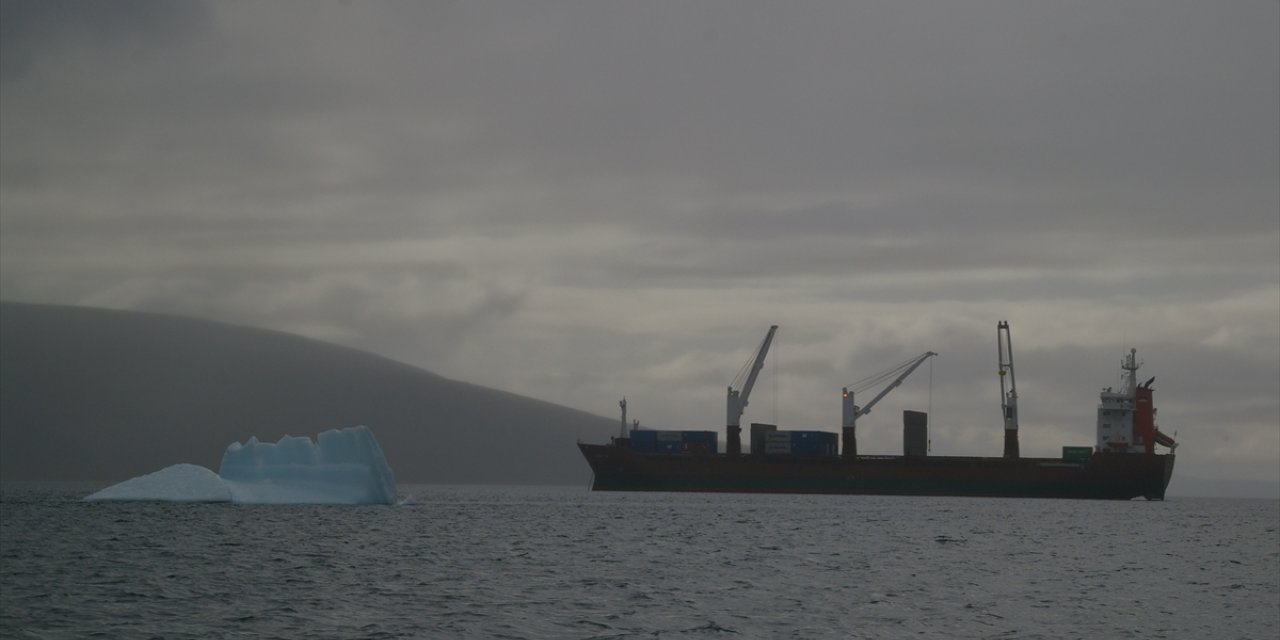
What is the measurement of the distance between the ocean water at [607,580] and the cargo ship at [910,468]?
162 feet

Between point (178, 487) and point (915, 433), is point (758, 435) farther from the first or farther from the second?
point (178, 487)

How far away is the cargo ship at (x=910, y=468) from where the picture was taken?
416 feet

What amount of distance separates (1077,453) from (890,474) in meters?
18.4

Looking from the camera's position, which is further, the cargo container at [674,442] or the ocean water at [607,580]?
the cargo container at [674,442]

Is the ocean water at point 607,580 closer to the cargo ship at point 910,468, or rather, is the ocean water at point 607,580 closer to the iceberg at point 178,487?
the iceberg at point 178,487

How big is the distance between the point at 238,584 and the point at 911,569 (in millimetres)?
23975

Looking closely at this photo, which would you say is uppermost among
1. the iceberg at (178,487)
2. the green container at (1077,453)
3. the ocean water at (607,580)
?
the green container at (1077,453)

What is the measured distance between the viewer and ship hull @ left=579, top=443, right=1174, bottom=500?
126m

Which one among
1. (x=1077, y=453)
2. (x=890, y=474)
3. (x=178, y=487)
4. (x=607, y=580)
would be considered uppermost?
(x=1077, y=453)

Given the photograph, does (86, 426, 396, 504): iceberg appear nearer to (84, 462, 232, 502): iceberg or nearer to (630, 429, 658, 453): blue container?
(84, 462, 232, 502): iceberg

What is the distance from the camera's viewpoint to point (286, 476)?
74000mm

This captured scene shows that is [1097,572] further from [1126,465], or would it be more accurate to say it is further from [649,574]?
[1126,465]

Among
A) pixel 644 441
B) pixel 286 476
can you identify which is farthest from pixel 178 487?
pixel 644 441

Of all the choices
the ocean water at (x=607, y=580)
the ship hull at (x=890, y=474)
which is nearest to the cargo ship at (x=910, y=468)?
the ship hull at (x=890, y=474)
